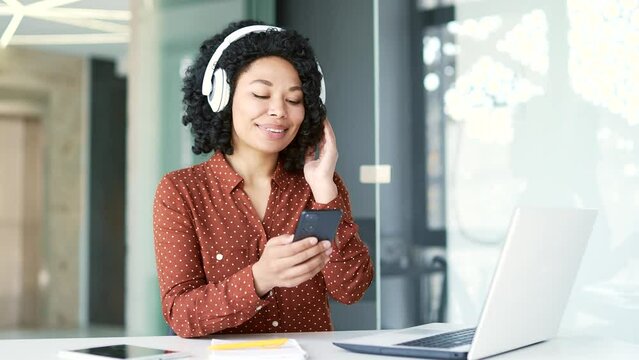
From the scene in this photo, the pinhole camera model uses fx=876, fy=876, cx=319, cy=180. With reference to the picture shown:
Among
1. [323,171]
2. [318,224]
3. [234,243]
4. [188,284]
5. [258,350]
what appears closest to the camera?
[258,350]

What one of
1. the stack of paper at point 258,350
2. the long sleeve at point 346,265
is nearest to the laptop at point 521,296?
the stack of paper at point 258,350

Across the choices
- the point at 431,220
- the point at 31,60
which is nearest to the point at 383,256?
the point at 431,220

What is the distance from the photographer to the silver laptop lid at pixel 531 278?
139cm

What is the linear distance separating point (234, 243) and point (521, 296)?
0.81 meters

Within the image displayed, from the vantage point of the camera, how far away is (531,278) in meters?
1.51

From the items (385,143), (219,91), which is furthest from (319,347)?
(385,143)

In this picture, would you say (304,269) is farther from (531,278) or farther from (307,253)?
(531,278)

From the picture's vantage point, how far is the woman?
6.72ft

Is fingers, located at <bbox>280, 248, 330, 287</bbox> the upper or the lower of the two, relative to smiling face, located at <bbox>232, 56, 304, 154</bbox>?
lower

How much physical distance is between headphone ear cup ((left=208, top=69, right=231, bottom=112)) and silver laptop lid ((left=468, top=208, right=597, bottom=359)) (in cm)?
94

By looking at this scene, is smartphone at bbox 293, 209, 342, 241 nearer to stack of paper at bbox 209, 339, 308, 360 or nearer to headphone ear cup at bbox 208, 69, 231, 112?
stack of paper at bbox 209, 339, 308, 360

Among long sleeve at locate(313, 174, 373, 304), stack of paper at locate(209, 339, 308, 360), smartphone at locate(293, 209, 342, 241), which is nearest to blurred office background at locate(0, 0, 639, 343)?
long sleeve at locate(313, 174, 373, 304)

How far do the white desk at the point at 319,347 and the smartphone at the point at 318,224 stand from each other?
216 mm

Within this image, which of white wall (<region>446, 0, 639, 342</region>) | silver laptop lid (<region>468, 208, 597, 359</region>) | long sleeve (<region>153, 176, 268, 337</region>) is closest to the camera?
silver laptop lid (<region>468, 208, 597, 359</region>)
